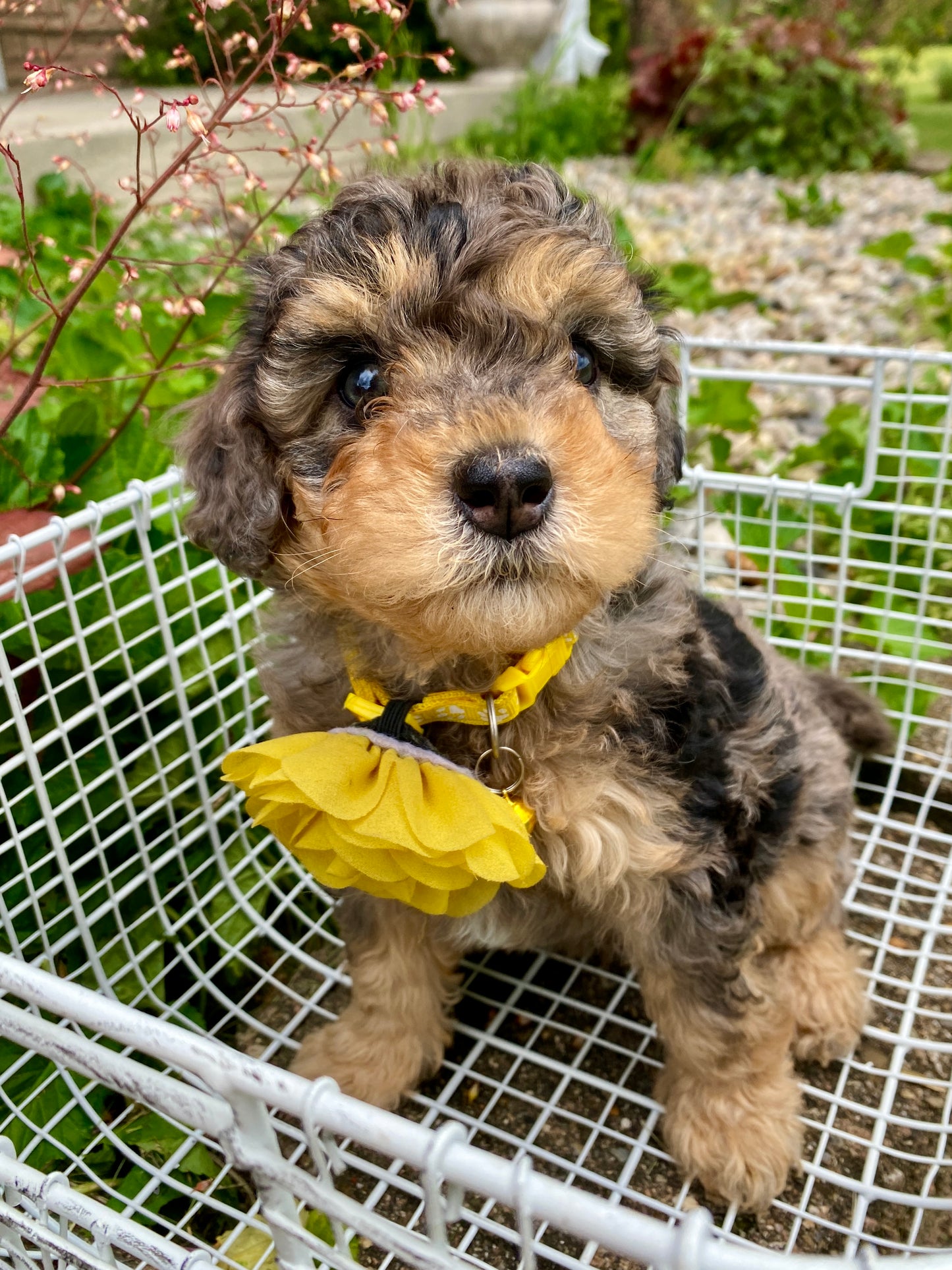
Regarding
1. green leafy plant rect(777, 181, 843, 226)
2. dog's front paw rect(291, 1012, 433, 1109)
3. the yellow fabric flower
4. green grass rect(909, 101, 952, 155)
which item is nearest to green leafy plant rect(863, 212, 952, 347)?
green leafy plant rect(777, 181, 843, 226)

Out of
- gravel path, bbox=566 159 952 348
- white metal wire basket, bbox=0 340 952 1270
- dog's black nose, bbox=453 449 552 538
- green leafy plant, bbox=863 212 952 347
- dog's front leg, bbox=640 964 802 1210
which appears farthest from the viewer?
gravel path, bbox=566 159 952 348

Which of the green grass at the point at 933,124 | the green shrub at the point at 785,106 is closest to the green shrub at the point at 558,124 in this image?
the green shrub at the point at 785,106

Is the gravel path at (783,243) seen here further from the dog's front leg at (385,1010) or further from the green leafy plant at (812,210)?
the dog's front leg at (385,1010)

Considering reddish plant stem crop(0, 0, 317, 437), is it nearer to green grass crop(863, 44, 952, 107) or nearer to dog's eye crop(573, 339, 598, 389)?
dog's eye crop(573, 339, 598, 389)

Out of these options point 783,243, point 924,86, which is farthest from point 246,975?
point 924,86

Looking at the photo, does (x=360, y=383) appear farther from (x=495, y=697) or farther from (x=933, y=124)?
(x=933, y=124)
